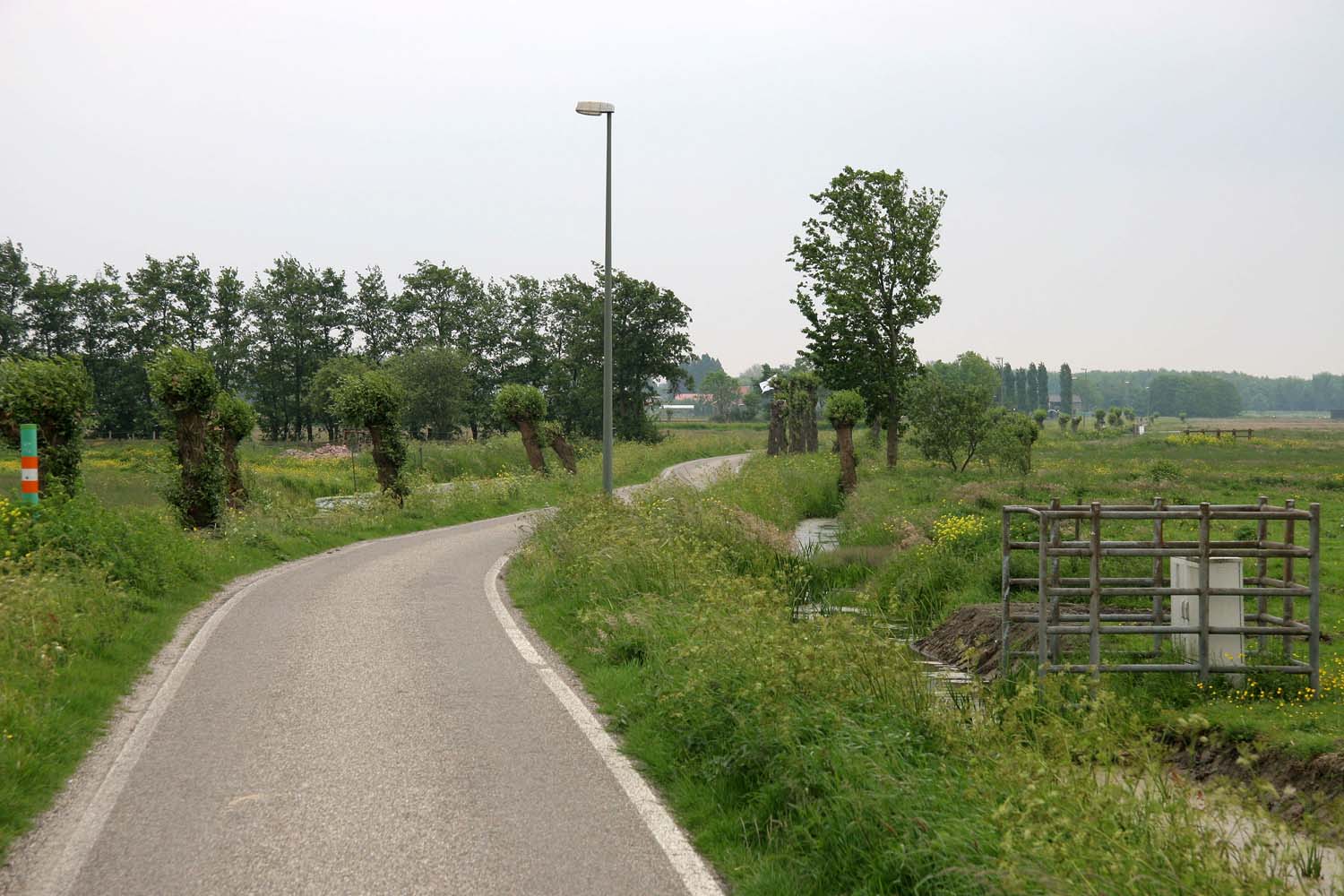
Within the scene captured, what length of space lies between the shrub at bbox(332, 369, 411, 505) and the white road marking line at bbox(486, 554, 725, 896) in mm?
20087

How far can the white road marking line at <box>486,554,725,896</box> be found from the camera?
193 inches

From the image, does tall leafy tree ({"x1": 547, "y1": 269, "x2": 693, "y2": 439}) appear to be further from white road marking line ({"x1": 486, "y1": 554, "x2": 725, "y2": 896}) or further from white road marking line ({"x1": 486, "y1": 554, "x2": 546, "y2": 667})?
white road marking line ({"x1": 486, "y1": 554, "x2": 725, "y2": 896})

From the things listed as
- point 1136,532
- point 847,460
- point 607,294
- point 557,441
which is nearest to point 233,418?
point 607,294

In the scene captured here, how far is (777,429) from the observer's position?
175 feet

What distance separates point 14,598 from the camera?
958 centimetres

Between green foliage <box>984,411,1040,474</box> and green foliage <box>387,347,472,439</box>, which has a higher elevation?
green foliage <box>387,347,472,439</box>

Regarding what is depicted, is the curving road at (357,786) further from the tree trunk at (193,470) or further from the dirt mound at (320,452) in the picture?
the dirt mound at (320,452)

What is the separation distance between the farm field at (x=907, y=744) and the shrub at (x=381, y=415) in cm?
1465

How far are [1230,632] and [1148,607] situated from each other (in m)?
3.88

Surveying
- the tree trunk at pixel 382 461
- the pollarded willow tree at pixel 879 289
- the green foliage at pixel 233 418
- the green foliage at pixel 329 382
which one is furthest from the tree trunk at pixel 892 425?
the green foliage at pixel 329 382

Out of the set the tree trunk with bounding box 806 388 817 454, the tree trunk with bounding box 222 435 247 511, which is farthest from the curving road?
the tree trunk with bounding box 806 388 817 454

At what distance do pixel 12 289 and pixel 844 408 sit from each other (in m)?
63.3

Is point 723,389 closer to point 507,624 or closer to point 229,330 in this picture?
point 229,330

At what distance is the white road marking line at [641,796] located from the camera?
4.90 metres
